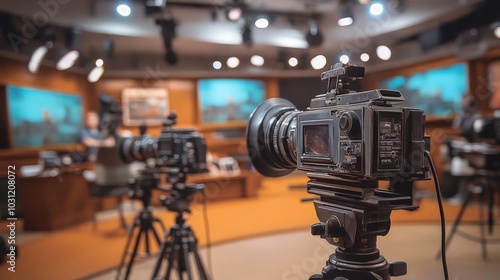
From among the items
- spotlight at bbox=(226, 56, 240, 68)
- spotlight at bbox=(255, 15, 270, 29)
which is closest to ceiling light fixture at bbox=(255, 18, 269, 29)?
spotlight at bbox=(255, 15, 270, 29)

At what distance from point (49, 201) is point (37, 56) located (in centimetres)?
164

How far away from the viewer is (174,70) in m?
6.04

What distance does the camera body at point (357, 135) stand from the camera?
822mm

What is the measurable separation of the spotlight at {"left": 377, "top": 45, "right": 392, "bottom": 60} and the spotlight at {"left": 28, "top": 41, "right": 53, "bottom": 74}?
159 inches

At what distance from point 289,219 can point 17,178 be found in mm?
2863

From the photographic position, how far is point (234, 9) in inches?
172

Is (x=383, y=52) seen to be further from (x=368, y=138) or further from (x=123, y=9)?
(x=368, y=138)

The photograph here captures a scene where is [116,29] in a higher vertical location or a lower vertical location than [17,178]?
higher

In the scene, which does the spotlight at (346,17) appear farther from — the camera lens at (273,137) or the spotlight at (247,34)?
the camera lens at (273,137)

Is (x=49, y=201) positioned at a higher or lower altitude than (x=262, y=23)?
lower

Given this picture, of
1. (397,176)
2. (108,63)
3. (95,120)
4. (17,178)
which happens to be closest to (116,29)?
(108,63)

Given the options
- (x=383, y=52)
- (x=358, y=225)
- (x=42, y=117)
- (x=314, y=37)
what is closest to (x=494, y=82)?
(x=383, y=52)

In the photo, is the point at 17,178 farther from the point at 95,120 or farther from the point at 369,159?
the point at 369,159

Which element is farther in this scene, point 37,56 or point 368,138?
point 37,56
